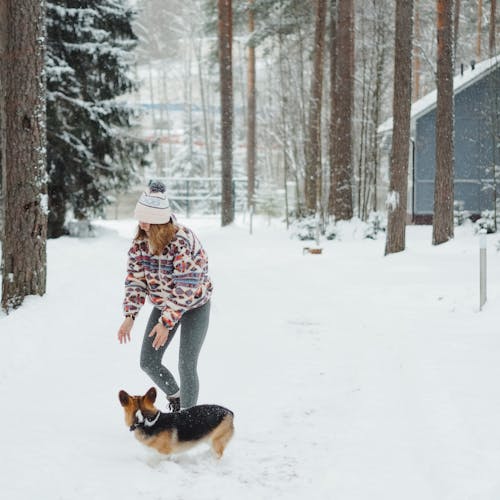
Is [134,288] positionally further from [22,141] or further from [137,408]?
[22,141]

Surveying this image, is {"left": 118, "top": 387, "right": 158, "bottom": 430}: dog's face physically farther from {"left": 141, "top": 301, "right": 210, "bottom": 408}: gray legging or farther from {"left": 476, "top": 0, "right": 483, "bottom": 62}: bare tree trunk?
{"left": 476, "top": 0, "right": 483, "bottom": 62}: bare tree trunk

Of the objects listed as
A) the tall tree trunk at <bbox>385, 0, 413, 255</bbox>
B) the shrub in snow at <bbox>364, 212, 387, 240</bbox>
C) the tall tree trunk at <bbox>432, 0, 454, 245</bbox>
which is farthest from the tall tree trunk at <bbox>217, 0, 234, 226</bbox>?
the tall tree trunk at <bbox>385, 0, 413, 255</bbox>

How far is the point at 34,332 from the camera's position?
24.7ft

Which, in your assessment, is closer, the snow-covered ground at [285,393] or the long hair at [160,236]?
the snow-covered ground at [285,393]

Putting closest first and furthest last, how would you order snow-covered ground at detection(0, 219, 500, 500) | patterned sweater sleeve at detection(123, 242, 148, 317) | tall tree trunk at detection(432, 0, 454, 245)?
snow-covered ground at detection(0, 219, 500, 500) → patterned sweater sleeve at detection(123, 242, 148, 317) → tall tree trunk at detection(432, 0, 454, 245)

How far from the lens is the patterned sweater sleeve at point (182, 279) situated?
14.5 ft

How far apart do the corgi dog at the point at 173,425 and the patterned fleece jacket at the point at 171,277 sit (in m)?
0.54

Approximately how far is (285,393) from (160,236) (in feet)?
8.13

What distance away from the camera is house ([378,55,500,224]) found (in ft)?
85.7

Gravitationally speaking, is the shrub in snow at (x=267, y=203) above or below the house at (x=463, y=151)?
below

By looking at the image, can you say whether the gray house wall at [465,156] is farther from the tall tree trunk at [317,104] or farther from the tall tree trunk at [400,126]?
the tall tree trunk at [400,126]

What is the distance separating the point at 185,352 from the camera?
4.81 meters

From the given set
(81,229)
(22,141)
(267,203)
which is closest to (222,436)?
(22,141)

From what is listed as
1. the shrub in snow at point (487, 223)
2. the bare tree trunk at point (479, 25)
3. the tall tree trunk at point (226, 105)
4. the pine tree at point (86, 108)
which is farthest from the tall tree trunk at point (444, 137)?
the bare tree trunk at point (479, 25)
